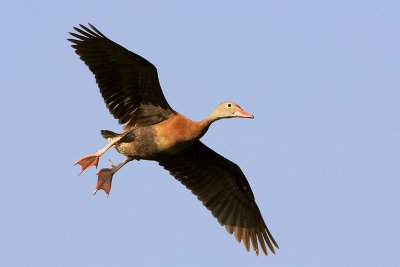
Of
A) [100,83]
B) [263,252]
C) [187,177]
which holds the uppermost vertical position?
[100,83]

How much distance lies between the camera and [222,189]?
16.0m

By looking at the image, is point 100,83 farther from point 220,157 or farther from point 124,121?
point 220,157

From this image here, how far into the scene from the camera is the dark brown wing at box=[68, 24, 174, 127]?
1380 cm

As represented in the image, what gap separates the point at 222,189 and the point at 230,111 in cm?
217

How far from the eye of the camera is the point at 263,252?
52.6ft

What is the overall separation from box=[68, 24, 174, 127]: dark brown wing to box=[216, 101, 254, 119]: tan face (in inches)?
30.8

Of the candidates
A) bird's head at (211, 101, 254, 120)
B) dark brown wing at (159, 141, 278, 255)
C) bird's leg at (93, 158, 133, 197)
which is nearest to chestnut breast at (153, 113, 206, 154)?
bird's head at (211, 101, 254, 120)

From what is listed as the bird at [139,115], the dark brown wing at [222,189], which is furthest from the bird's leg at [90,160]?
the dark brown wing at [222,189]

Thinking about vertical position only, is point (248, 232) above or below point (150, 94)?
below

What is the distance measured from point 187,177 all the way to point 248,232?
4.93ft

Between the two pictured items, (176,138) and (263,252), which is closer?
(176,138)

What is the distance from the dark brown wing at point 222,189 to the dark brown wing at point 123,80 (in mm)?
1403

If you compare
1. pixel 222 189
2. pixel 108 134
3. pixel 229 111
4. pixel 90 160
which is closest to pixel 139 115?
pixel 108 134

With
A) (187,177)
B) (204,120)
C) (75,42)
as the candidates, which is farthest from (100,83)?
(187,177)
